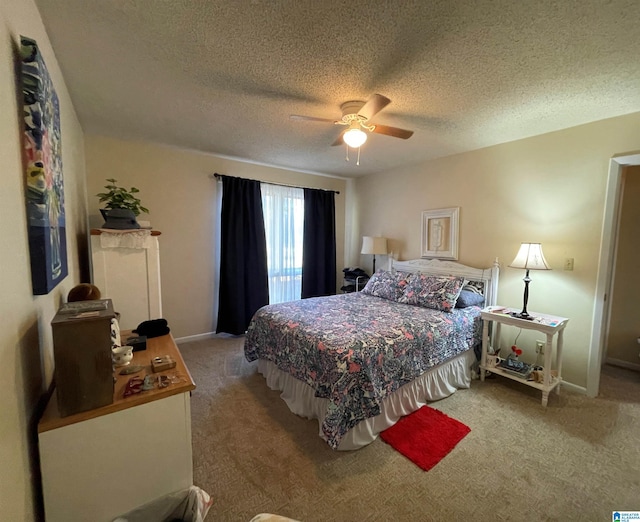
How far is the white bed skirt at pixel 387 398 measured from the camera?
1956mm

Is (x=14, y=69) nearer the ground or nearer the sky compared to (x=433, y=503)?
nearer the sky

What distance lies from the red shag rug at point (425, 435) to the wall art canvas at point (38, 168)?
2.19 m

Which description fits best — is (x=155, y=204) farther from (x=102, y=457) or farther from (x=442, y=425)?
(x=442, y=425)

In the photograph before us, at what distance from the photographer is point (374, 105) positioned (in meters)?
1.84

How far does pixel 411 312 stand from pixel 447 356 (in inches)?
20.0

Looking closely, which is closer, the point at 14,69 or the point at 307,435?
the point at 14,69

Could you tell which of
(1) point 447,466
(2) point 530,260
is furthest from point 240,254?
(2) point 530,260

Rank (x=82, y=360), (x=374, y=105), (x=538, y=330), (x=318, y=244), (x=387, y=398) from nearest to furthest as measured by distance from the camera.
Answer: (x=82, y=360) → (x=374, y=105) → (x=387, y=398) → (x=538, y=330) → (x=318, y=244)

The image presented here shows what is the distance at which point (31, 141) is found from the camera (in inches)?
38.9

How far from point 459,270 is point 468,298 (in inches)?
19.9

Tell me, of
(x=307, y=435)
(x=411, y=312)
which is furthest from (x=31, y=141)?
(x=411, y=312)

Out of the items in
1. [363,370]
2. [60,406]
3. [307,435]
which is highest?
[60,406]

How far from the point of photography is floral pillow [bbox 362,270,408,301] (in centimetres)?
342

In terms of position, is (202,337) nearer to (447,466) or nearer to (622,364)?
(447,466)
